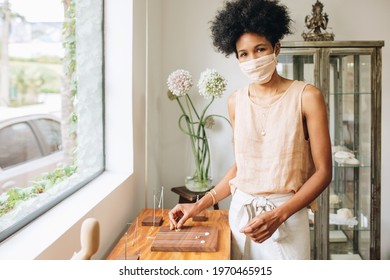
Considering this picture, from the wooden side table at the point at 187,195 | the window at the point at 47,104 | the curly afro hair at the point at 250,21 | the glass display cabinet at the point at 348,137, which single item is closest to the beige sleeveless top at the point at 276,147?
the curly afro hair at the point at 250,21

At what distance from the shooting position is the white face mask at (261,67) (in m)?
1.28

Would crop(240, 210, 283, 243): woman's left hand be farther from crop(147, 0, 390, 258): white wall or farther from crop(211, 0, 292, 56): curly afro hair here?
crop(147, 0, 390, 258): white wall

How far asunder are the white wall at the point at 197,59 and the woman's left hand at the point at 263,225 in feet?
3.69

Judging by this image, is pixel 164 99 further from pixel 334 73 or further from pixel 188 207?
pixel 188 207

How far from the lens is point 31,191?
1.33 m

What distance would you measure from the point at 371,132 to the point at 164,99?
3.72 feet

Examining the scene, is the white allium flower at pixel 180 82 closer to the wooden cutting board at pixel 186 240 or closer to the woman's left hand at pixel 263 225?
the wooden cutting board at pixel 186 240

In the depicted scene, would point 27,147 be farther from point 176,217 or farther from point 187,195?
point 187,195

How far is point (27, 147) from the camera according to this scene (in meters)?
1.41

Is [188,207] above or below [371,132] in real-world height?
below

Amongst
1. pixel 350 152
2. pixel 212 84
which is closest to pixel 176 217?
pixel 212 84
